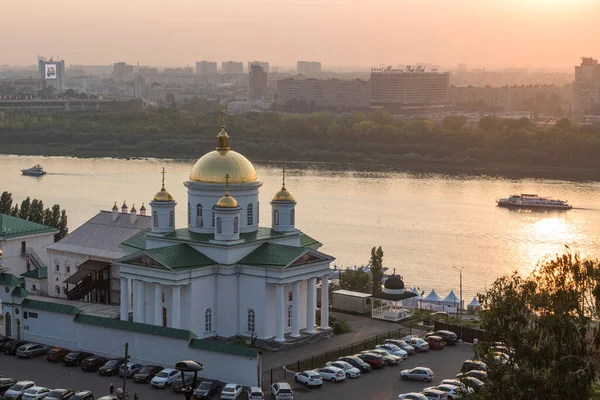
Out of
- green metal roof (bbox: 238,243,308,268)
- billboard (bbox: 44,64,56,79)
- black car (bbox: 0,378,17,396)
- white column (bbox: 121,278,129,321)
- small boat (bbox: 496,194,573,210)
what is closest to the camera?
black car (bbox: 0,378,17,396)

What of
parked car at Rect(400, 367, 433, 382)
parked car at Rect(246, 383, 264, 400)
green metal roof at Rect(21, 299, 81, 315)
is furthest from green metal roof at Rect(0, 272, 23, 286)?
parked car at Rect(400, 367, 433, 382)

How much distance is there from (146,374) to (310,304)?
3322 millimetres

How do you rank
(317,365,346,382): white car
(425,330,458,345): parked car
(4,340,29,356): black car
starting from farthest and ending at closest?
(425,330,458,345): parked car, (4,340,29,356): black car, (317,365,346,382): white car

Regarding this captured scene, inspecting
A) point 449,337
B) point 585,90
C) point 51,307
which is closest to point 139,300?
point 51,307

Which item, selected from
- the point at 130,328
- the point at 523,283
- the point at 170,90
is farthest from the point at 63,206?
the point at 170,90

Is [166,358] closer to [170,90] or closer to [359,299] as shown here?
[359,299]

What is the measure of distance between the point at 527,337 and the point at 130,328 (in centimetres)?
615

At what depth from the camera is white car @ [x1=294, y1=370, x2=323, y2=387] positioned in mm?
14273

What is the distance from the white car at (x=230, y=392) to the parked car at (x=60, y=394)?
1.82 metres

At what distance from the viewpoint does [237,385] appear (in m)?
14.0

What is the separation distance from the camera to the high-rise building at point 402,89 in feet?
324

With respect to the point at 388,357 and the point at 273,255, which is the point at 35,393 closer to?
the point at 273,255

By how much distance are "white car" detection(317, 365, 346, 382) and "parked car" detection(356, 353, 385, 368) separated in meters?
0.67

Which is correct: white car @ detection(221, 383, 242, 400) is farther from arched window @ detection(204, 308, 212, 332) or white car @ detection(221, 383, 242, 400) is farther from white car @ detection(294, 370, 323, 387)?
arched window @ detection(204, 308, 212, 332)
